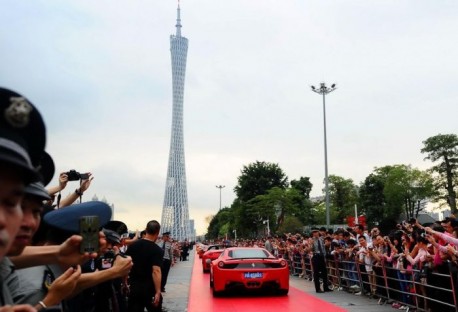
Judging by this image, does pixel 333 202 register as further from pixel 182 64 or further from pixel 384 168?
pixel 182 64

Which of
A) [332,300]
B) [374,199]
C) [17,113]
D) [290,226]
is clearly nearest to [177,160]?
[374,199]

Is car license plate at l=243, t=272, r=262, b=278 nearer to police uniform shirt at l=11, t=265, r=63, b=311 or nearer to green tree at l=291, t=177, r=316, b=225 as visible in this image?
police uniform shirt at l=11, t=265, r=63, b=311

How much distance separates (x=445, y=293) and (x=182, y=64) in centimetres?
9117

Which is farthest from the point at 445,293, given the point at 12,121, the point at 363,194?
the point at 363,194

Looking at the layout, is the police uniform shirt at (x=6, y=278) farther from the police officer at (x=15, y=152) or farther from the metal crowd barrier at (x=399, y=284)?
the metal crowd barrier at (x=399, y=284)

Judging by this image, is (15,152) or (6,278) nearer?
(15,152)

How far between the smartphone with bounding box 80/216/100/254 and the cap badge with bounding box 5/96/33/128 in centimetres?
65

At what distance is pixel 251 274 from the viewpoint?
12.8 metres

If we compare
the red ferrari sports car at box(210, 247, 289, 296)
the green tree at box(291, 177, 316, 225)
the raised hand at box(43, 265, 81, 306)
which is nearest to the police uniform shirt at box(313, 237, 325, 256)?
the red ferrari sports car at box(210, 247, 289, 296)

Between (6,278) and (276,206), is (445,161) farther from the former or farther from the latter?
(6,278)

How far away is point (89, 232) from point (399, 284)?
10020 millimetres

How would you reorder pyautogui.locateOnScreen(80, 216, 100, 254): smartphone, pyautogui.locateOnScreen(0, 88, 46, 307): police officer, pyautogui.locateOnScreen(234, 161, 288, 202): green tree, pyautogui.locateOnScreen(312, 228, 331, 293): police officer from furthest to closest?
pyautogui.locateOnScreen(234, 161, 288, 202): green tree → pyautogui.locateOnScreen(312, 228, 331, 293): police officer → pyautogui.locateOnScreen(80, 216, 100, 254): smartphone → pyautogui.locateOnScreen(0, 88, 46, 307): police officer

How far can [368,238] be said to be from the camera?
14.3 m

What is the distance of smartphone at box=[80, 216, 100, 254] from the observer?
2002 mm
